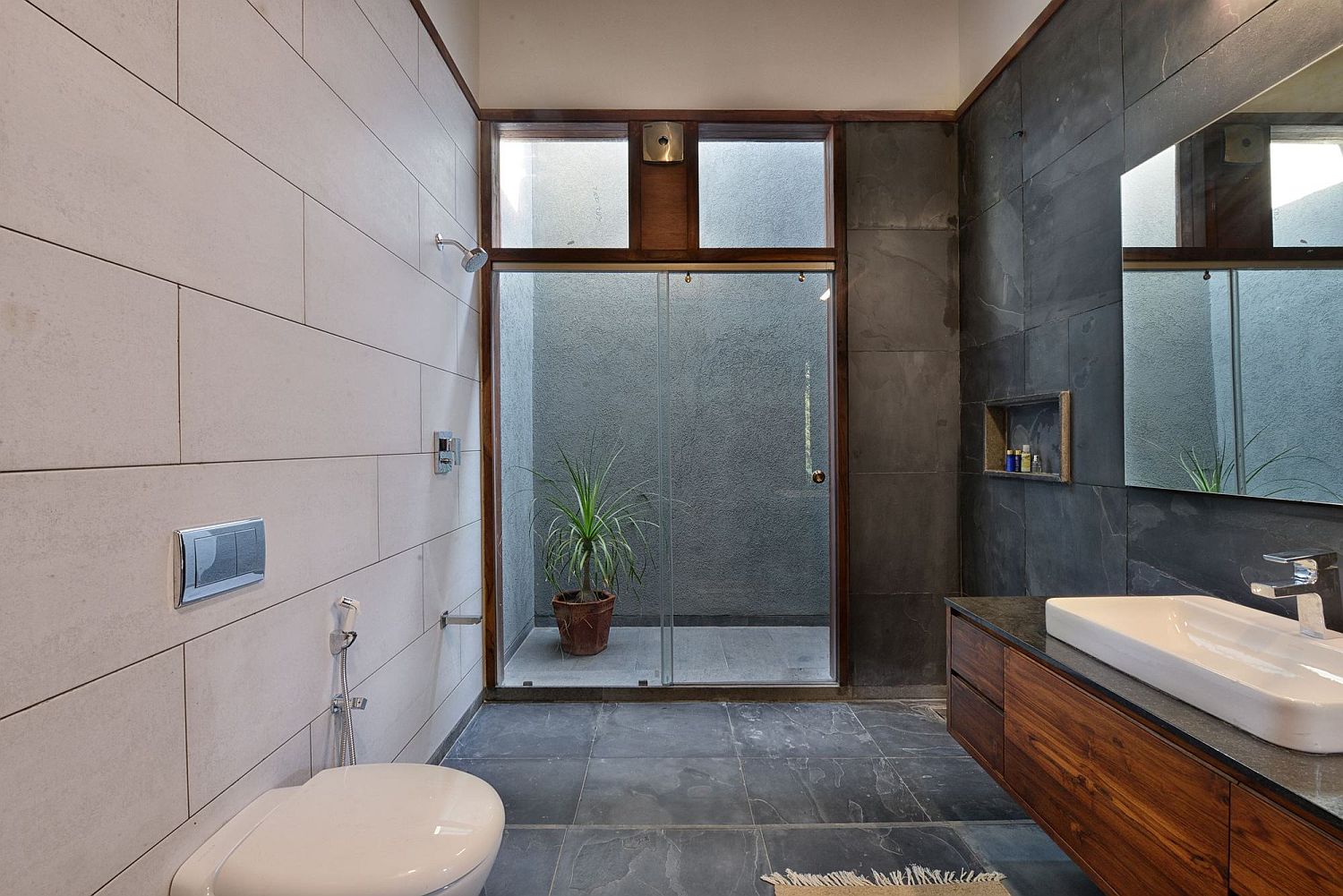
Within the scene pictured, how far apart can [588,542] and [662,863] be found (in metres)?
1.36

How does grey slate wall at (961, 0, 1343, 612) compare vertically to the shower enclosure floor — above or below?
above

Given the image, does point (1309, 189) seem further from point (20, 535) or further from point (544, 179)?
point (544, 179)

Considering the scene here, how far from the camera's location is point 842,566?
107 inches

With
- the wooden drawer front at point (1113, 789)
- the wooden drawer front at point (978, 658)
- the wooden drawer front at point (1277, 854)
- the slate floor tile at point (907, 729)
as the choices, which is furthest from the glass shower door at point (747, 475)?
the wooden drawer front at point (1277, 854)

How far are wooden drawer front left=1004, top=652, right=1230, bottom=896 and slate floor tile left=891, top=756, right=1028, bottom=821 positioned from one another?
0.60 metres

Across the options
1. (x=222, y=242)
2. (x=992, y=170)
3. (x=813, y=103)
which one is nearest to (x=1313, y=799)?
(x=222, y=242)

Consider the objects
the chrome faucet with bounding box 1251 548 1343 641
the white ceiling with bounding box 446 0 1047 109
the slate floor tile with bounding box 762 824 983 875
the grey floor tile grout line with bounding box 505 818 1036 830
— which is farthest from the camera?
the white ceiling with bounding box 446 0 1047 109

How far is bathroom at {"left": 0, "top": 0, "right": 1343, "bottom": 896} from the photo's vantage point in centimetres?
87

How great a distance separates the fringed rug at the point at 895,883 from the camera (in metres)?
1.57

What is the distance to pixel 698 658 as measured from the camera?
109 inches

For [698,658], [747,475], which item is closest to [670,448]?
[747,475]

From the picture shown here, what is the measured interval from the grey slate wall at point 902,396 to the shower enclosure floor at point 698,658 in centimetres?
24

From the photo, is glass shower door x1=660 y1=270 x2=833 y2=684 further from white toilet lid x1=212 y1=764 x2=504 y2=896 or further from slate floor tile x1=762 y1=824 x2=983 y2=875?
white toilet lid x1=212 y1=764 x2=504 y2=896

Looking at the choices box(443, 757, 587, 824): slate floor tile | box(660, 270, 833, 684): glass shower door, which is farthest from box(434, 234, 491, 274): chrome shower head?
box(443, 757, 587, 824): slate floor tile
